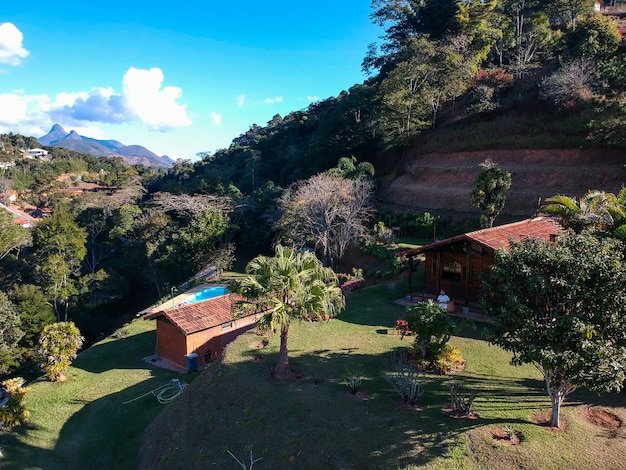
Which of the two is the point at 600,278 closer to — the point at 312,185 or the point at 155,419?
the point at 155,419

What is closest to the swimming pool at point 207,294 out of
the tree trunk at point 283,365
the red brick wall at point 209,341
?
the red brick wall at point 209,341

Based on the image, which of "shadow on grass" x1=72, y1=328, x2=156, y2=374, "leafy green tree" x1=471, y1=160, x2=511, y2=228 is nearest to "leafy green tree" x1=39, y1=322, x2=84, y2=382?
"shadow on grass" x1=72, y1=328, x2=156, y2=374

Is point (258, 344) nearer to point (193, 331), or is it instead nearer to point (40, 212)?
point (193, 331)

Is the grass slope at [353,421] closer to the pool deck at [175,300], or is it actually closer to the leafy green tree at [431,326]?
the leafy green tree at [431,326]

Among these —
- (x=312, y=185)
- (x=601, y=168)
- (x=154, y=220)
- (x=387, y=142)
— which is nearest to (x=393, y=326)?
(x=312, y=185)

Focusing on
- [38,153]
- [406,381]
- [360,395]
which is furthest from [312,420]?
[38,153]
